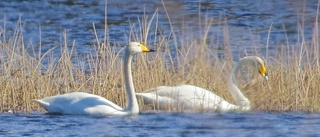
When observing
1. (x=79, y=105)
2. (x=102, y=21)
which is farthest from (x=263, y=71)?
(x=102, y=21)

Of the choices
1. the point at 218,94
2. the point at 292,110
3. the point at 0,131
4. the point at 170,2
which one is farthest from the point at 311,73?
the point at 170,2

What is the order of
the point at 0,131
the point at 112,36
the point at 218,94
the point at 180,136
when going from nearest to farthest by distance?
the point at 180,136 → the point at 0,131 → the point at 218,94 → the point at 112,36

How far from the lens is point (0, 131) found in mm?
7391

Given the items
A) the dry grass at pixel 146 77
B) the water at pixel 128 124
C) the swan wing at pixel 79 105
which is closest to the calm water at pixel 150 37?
the water at pixel 128 124

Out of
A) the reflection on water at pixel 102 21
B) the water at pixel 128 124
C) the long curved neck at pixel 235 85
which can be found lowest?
the water at pixel 128 124

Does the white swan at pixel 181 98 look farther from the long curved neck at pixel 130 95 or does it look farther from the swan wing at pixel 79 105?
the swan wing at pixel 79 105

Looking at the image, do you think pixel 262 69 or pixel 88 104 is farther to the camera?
pixel 262 69

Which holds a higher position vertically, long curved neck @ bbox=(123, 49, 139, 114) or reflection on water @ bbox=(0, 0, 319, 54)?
reflection on water @ bbox=(0, 0, 319, 54)

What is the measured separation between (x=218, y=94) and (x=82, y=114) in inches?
66.9

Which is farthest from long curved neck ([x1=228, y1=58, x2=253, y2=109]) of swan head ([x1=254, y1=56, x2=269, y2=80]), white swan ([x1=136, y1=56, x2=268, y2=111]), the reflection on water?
the reflection on water

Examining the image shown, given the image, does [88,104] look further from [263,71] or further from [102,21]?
[102,21]

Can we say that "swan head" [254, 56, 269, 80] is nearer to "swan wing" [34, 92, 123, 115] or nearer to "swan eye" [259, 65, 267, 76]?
"swan eye" [259, 65, 267, 76]

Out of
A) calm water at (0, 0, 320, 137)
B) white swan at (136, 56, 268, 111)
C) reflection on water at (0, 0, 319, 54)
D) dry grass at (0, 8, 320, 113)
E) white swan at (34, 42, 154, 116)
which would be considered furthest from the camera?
reflection on water at (0, 0, 319, 54)

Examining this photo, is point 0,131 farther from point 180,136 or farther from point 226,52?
point 226,52
